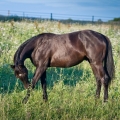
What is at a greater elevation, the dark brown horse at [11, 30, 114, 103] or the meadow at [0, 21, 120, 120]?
the dark brown horse at [11, 30, 114, 103]

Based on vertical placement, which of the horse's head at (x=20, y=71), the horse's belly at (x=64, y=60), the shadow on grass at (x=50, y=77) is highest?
the horse's belly at (x=64, y=60)

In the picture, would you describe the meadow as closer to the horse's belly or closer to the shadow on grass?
the shadow on grass

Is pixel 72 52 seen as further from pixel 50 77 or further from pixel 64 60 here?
pixel 50 77

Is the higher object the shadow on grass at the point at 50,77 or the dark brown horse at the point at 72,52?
the dark brown horse at the point at 72,52

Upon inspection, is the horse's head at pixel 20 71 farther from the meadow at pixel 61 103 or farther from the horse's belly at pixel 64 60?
the horse's belly at pixel 64 60

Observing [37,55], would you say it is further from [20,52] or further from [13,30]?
[13,30]

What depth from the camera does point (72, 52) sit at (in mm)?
6301

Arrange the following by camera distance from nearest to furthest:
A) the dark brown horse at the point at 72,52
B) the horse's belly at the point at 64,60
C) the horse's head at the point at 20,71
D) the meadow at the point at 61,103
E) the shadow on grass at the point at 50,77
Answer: the meadow at the point at 61,103 < the horse's head at the point at 20,71 < the dark brown horse at the point at 72,52 < the horse's belly at the point at 64,60 < the shadow on grass at the point at 50,77

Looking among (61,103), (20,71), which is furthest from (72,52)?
(61,103)

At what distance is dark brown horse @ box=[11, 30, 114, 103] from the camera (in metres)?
6.16

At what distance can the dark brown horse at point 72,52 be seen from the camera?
6.16 metres

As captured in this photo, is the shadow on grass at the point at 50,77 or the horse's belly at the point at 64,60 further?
the shadow on grass at the point at 50,77

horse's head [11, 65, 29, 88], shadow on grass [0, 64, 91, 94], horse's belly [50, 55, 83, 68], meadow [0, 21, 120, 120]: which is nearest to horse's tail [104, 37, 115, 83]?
meadow [0, 21, 120, 120]

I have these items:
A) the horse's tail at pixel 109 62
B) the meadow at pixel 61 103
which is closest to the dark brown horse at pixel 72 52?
the horse's tail at pixel 109 62
